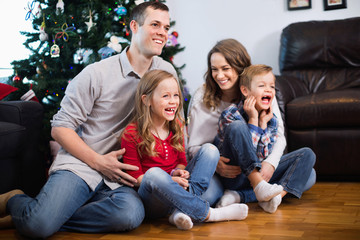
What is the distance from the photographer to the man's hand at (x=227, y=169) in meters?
1.91

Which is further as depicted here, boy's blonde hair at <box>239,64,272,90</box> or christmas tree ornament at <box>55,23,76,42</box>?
christmas tree ornament at <box>55,23,76,42</box>

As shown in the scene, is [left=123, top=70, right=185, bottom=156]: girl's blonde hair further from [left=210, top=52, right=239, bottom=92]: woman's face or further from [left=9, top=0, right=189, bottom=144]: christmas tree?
[left=9, top=0, right=189, bottom=144]: christmas tree

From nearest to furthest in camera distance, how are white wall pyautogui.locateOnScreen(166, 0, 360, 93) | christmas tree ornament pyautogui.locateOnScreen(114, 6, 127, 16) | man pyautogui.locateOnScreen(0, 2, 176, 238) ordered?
man pyautogui.locateOnScreen(0, 2, 176, 238), christmas tree ornament pyautogui.locateOnScreen(114, 6, 127, 16), white wall pyautogui.locateOnScreen(166, 0, 360, 93)

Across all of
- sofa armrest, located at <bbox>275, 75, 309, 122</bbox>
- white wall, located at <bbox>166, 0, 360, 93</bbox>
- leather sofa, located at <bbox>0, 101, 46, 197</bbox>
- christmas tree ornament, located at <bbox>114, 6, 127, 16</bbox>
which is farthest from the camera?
white wall, located at <bbox>166, 0, 360, 93</bbox>

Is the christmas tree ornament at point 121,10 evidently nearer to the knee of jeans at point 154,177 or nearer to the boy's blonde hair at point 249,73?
the boy's blonde hair at point 249,73

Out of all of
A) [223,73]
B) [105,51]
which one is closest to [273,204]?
[223,73]

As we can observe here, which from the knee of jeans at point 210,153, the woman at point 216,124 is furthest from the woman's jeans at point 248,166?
the knee of jeans at point 210,153

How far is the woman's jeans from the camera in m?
1.82

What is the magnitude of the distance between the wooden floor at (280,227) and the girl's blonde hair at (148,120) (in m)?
0.32

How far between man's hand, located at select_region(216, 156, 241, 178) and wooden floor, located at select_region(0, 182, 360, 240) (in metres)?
0.17

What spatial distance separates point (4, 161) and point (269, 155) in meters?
1.28

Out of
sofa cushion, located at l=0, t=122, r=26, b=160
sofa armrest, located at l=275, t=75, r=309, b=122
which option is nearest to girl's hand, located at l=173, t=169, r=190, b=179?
sofa cushion, located at l=0, t=122, r=26, b=160

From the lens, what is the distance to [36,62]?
2.63 m

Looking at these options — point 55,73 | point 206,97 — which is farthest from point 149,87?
point 55,73
